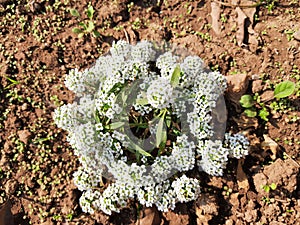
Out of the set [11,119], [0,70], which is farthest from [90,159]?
[0,70]

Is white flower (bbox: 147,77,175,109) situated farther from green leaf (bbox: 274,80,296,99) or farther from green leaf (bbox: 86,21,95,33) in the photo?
green leaf (bbox: 86,21,95,33)

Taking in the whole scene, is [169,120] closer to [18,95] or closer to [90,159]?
[90,159]

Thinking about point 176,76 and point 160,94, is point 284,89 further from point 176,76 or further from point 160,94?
point 160,94

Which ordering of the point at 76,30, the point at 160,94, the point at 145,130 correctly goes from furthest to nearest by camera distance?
the point at 76,30 < the point at 145,130 < the point at 160,94

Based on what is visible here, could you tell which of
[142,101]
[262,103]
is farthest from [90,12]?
[262,103]

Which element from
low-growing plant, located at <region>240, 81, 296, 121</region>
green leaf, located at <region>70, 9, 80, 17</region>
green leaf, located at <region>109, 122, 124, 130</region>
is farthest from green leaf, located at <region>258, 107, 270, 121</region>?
green leaf, located at <region>70, 9, 80, 17</region>

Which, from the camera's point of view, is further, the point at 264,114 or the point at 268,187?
the point at 264,114
